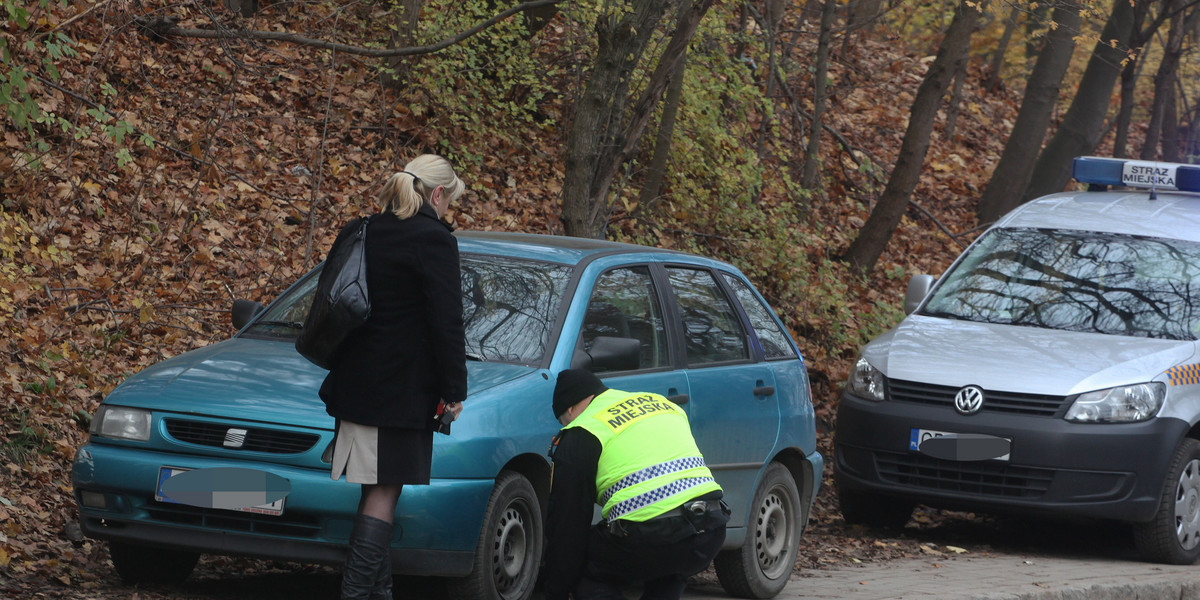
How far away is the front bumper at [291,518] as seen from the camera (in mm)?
4812

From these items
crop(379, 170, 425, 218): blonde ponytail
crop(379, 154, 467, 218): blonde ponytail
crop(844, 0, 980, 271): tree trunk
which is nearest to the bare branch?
crop(844, 0, 980, 271): tree trunk

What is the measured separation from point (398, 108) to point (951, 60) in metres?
5.86

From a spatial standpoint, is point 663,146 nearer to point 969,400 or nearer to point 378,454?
point 969,400

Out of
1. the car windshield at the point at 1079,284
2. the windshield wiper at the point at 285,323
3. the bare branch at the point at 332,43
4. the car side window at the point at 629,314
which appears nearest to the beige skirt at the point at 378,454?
the car side window at the point at 629,314

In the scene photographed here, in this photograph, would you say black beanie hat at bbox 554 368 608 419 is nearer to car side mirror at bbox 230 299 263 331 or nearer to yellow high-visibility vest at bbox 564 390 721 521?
yellow high-visibility vest at bbox 564 390 721 521

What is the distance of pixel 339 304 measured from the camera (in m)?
4.40

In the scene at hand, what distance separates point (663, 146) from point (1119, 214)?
4.84 meters

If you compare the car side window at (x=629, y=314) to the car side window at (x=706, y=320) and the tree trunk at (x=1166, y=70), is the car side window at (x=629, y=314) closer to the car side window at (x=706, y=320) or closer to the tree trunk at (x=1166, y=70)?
the car side window at (x=706, y=320)

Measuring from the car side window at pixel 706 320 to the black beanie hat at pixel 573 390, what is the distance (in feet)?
6.89

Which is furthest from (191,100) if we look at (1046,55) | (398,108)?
(1046,55)

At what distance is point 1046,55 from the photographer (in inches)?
673

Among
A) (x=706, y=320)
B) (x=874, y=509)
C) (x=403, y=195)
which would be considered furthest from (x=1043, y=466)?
(x=403, y=195)

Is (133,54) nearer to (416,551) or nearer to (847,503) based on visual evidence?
(847,503)

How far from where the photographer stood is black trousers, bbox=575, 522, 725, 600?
406 centimetres
